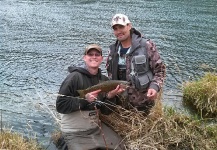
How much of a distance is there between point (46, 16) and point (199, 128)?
1864cm

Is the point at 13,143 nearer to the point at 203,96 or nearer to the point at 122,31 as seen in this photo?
the point at 122,31

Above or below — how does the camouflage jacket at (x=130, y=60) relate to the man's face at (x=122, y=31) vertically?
below

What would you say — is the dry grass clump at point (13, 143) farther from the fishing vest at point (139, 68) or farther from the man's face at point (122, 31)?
the man's face at point (122, 31)

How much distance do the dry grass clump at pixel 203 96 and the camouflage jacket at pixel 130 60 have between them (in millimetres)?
2648

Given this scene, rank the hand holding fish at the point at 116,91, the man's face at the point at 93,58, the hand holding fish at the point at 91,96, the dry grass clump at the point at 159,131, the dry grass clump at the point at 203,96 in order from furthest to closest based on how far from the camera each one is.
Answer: the dry grass clump at the point at 203,96 < the dry grass clump at the point at 159,131 < the man's face at the point at 93,58 < the hand holding fish at the point at 116,91 < the hand holding fish at the point at 91,96

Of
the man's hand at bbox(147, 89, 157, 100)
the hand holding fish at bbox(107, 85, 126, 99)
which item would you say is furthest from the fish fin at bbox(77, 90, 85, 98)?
the man's hand at bbox(147, 89, 157, 100)

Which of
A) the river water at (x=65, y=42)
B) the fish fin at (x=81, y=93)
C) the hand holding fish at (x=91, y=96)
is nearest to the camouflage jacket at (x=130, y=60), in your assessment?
Answer: the hand holding fish at (x=91, y=96)

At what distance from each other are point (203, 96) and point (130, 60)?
389 centimetres

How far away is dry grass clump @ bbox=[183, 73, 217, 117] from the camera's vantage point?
10.1 metres

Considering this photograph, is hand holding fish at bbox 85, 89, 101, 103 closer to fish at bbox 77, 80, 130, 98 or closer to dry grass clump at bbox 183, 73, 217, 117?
fish at bbox 77, 80, 130, 98

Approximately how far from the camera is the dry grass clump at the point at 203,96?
10133mm

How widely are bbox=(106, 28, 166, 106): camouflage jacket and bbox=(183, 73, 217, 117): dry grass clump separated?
2.65m

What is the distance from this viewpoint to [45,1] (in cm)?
3098

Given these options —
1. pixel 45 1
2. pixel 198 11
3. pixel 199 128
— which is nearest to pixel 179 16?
pixel 198 11
